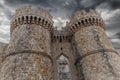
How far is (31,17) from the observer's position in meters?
16.3

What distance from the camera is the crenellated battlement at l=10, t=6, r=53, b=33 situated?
16234mm

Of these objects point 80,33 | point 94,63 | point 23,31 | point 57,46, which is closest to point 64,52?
point 57,46

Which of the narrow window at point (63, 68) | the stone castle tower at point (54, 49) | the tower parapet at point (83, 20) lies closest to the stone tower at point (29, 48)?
the stone castle tower at point (54, 49)

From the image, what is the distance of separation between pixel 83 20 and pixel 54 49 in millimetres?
4487

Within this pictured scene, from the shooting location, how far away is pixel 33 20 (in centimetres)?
1620

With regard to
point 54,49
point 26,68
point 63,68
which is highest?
point 54,49

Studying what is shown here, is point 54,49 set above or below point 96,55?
above

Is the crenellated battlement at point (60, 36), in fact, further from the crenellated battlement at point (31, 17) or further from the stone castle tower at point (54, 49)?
the crenellated battlement at point (31, 17)

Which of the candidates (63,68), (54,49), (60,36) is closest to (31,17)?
(60,36)

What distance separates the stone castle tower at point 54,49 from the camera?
44.7 ft

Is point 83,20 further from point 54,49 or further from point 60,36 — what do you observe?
point 54,49

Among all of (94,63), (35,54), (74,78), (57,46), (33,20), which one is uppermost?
(33,20)

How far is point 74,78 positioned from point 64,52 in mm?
3088

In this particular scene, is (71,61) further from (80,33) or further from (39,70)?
(39,70)
